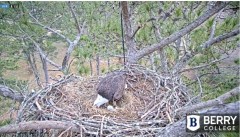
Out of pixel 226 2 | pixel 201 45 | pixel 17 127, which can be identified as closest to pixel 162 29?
pixel 201 45

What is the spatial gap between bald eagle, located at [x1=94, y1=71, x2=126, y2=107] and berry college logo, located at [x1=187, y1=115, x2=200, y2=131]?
1.01 meters

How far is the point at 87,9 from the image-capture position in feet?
14.6

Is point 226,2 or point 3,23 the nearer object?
point 226,2

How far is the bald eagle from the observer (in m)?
2.36

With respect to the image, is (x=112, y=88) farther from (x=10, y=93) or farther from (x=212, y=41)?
(x=212, y=41)

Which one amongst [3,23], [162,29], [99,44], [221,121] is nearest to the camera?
[221,121]

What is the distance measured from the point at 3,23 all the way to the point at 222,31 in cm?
374

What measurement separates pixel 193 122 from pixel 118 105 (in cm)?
111

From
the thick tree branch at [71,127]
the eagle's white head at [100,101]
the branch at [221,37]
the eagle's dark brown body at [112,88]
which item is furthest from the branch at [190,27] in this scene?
the thick tree branch at [71,127]

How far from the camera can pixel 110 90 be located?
2.36 meters

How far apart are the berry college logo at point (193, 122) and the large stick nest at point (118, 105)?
1.65 ft

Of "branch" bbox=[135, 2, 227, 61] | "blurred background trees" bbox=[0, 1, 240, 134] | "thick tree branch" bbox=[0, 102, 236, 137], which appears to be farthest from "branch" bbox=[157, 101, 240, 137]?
"branch" bbox=[135, 2, 227, 61]

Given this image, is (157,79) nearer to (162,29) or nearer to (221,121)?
(162,29)

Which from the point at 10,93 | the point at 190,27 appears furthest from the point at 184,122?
the point at 10,93
